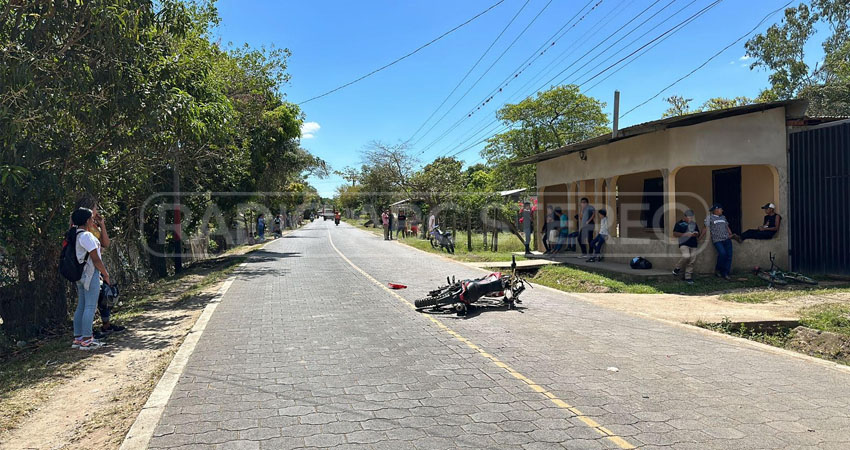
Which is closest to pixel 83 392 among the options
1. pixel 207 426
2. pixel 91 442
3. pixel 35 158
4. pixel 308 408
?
pixel 91 442

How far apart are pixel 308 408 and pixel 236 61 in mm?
15944

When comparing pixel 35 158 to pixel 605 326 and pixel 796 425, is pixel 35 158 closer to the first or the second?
pixel 605 326

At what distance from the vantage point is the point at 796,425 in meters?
4.08

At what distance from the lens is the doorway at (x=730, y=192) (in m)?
14.5

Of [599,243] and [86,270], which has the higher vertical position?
[86,270]

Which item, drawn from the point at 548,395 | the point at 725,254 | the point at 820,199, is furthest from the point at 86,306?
the point at 820,199

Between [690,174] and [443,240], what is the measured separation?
9.96 m

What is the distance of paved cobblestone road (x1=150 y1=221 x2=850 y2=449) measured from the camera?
3922 millimetres

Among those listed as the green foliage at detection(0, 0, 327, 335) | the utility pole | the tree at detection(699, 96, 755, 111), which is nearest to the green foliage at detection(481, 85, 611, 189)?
the tree at detection(699, 96, 755, 111)

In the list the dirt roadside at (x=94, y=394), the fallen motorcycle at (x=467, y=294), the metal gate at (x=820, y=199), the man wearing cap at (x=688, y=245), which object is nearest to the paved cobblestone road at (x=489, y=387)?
the fallen motorcycle at (x=467, y=294)

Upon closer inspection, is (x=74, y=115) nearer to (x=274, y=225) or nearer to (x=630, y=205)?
(x=630, y=205)

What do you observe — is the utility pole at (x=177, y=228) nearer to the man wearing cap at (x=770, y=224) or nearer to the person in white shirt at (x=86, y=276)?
the person in white shirt at (x=86, y=276)

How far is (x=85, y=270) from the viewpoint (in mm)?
6906

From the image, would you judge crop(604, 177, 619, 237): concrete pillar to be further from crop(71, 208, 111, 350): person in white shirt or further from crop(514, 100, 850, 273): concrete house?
crop(71, 208, 111, 350): person in white shirt
